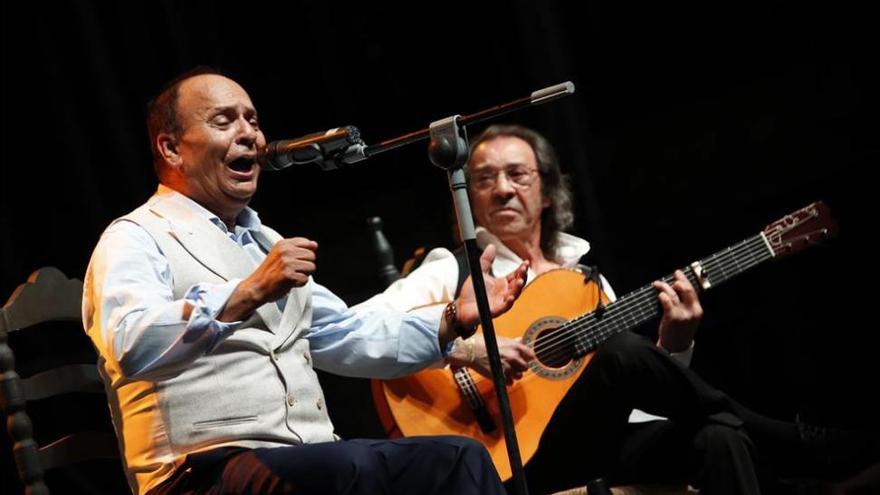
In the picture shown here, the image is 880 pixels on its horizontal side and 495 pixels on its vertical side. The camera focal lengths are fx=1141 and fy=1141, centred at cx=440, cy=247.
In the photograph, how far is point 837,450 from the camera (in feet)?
11.2

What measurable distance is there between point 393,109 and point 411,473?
3.33 metres

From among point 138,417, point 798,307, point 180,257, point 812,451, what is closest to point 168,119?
point 180,257

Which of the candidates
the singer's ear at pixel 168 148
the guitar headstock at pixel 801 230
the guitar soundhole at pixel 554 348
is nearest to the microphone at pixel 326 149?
the singer's ear at pixel 168 148

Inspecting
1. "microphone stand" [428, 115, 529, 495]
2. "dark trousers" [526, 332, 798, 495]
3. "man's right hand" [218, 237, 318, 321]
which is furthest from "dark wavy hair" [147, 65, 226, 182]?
"dark trousers" [526, 332, 798, 495]

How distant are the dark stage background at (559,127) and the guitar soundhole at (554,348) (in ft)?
2.36

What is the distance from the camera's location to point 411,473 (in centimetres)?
237

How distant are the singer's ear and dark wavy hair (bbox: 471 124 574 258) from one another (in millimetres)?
1558

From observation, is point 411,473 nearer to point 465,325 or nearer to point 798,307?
point 465,325

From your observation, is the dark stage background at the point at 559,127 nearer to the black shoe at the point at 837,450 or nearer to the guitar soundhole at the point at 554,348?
the black shoe at the point at 837,450

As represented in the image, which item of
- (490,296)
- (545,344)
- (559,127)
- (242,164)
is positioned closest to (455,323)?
(490,296)

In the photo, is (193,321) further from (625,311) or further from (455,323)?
(625,311)

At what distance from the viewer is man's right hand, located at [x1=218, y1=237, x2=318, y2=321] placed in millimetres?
2229

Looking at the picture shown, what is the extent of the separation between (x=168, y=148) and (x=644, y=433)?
5.12ft

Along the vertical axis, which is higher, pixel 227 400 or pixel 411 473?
pixel 227 400
